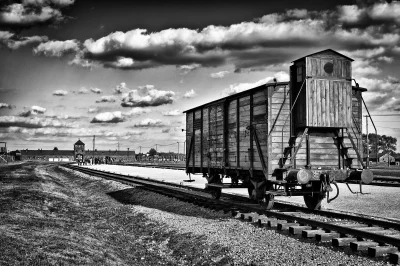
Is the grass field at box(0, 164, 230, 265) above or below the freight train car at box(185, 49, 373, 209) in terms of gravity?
below

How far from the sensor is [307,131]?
1239cm

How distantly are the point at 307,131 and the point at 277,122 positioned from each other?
0.97m

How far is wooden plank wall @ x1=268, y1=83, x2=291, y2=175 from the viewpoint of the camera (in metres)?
12.3

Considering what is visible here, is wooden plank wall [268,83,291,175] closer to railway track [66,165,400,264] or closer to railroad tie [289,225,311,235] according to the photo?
railway track [66,165,400,264]

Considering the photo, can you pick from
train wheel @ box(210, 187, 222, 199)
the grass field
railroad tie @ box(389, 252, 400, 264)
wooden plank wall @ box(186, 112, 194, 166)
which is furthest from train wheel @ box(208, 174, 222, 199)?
railroad tie @ box(389, 252, 400, 264)

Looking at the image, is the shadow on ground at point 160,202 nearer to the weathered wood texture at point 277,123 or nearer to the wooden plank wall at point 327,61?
the weathered wood texture at point 277,123

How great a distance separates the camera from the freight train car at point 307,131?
12.2m

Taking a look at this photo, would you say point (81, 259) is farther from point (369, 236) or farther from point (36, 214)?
point (36, 214)

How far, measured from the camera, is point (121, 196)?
21.9m

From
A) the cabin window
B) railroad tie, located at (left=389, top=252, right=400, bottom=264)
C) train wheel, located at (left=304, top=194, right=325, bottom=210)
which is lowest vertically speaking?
railroad tie, located at (left=389, top=252, right=400, bottom=264)

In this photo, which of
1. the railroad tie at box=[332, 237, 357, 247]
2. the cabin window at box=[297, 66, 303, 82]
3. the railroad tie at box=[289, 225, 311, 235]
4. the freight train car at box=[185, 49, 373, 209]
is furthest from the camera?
the cabin window at box=[297, 66, 303, 82]

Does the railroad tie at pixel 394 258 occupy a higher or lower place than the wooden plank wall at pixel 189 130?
lower

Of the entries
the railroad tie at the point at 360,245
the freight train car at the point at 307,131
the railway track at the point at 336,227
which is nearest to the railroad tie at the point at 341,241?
the railway track at the point at 336,227

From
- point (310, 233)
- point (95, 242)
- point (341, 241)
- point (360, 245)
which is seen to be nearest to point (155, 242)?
point (95, 242)
